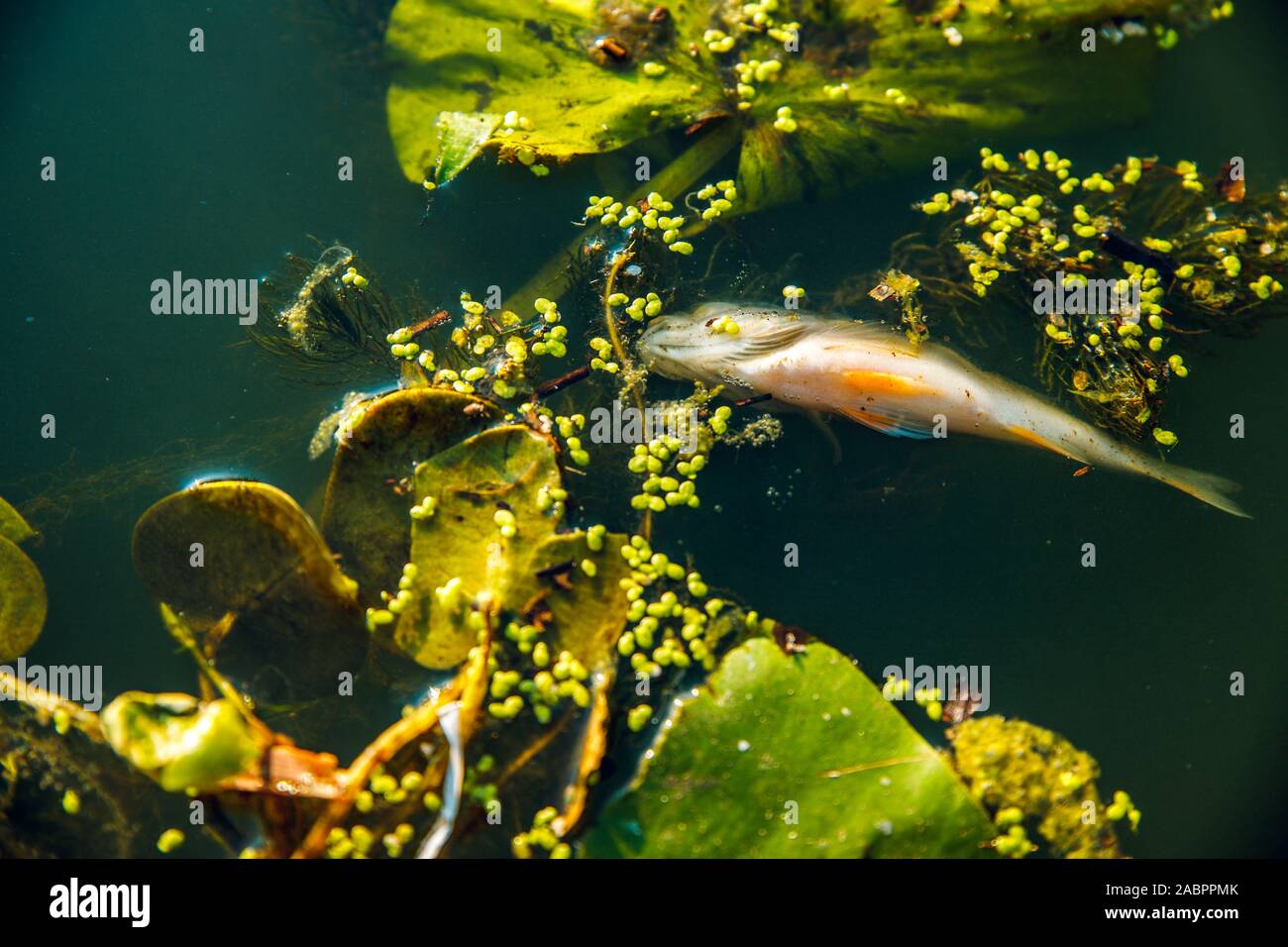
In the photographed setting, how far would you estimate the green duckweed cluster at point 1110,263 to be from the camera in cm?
361

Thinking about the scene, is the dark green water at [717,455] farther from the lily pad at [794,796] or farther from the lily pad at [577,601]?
the lily pad at [794,796]

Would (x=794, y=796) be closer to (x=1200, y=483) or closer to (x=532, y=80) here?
(x=1200, y=483)

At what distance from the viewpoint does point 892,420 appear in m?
3.61

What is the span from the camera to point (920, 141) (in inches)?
145

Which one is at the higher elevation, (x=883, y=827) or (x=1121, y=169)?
(x=1121, y=169)

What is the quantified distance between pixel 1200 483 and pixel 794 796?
229cm

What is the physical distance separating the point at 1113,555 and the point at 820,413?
4.75ft

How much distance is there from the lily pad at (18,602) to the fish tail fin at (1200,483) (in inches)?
188

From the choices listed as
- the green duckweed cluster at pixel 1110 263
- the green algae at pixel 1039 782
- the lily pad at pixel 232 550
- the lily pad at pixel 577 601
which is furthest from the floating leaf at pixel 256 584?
the green duckweed cluster at pixel 1110 263

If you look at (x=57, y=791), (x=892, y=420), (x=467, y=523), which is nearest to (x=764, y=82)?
(x=892, y=420)
